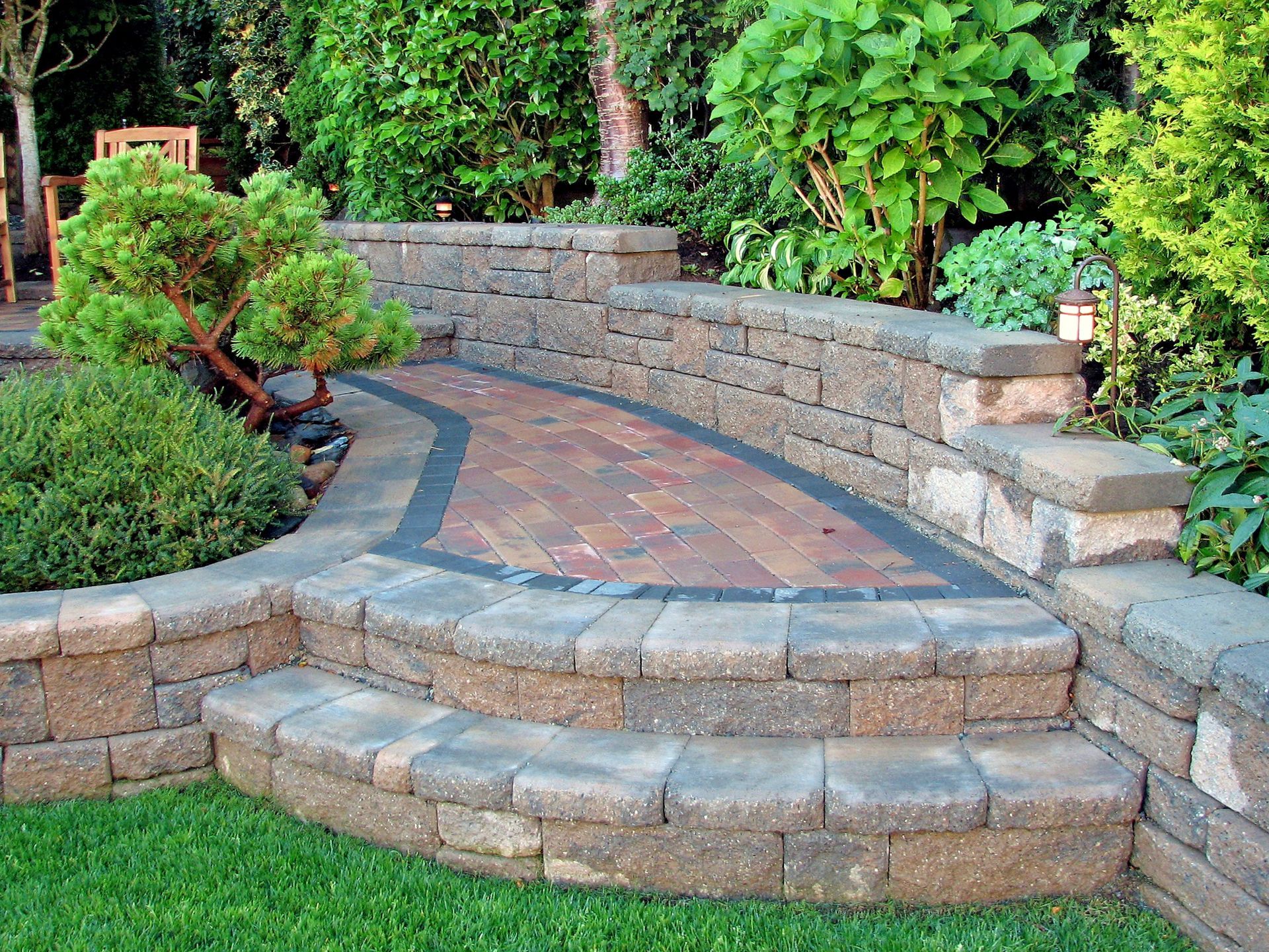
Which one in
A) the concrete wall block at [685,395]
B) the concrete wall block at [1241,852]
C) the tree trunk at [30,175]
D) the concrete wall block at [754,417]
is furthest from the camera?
the tree trunk at [30,175]

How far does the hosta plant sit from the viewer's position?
285 cm

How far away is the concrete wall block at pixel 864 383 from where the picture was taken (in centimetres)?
390

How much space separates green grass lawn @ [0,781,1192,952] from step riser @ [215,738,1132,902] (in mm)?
44

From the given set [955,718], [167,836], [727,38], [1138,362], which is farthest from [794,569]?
[727,38]

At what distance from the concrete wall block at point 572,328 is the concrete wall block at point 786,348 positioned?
3.86 ft

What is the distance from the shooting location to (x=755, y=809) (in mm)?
2627

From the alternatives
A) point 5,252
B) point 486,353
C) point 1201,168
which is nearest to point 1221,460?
point 1201,168

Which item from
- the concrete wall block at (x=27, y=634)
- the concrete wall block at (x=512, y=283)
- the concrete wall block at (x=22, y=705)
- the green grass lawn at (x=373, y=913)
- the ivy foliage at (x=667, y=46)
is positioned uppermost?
the ivy foliage at (x=667, y=46)

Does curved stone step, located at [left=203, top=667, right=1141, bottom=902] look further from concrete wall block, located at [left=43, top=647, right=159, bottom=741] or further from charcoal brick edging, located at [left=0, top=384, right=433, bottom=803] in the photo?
concrete wall block, located at [left=43, top=647, right=159, bottom=741]

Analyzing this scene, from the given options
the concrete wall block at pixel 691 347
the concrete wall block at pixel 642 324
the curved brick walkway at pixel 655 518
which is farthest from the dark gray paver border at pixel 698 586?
the concrete wall block at pixel 642 324

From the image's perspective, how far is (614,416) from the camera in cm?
516

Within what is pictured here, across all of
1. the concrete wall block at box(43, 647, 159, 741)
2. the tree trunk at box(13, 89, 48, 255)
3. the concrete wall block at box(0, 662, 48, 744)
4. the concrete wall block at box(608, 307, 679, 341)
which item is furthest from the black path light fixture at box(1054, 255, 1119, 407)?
the tree trunk at box(13, 89, 48, 255)

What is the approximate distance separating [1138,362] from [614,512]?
177cm

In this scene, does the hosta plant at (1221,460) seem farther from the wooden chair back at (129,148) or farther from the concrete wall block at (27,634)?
the wooden chair back at (129,148)
